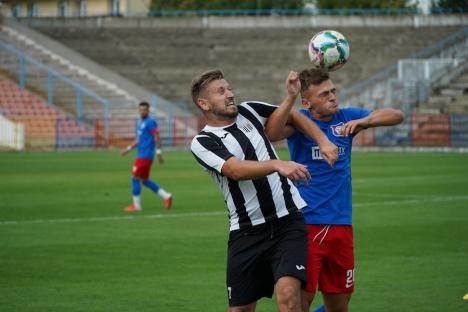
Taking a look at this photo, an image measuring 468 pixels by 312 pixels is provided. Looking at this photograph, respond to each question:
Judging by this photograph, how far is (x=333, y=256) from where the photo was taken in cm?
780

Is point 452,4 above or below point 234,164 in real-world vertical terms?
above

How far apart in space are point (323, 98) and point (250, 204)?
1.27 meters

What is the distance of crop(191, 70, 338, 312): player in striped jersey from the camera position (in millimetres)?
7055

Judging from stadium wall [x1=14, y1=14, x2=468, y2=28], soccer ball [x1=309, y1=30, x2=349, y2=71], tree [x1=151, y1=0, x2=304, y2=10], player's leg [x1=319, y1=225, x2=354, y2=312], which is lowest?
player's leg [x1=319, y1=225, x2=354, y2=312]

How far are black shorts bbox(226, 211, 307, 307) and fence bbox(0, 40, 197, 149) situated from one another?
129 feet

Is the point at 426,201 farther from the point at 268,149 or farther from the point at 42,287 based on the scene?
the point at 268,149

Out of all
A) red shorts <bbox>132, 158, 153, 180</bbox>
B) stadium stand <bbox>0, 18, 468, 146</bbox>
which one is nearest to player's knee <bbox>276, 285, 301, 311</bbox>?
red shorts <bbox>132, 158, 153, 180</bbox>

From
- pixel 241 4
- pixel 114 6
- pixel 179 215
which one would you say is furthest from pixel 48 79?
pixel 179 215

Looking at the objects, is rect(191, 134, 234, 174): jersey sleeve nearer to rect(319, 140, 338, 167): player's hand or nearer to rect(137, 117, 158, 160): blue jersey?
rect(319, 140, 338, 167): player's hand

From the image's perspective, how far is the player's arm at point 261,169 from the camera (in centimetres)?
641

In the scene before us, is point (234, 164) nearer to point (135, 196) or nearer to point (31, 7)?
point (135, 196)

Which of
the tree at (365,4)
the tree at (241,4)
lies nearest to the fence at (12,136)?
the tree at (241,4)

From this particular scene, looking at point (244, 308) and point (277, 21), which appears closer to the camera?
point (244, 308)

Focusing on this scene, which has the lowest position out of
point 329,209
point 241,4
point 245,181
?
point 329,209
